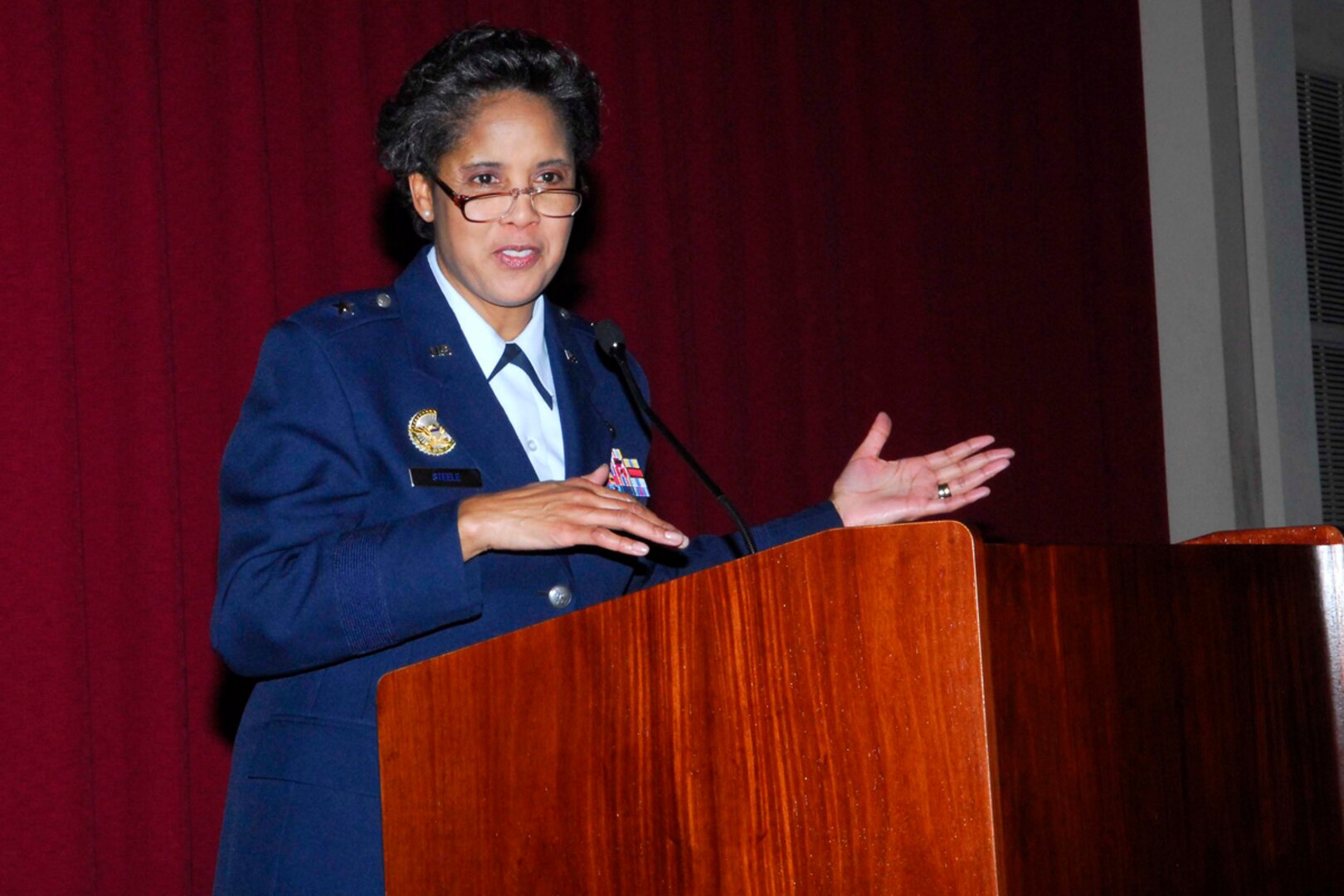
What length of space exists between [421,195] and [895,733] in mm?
1126

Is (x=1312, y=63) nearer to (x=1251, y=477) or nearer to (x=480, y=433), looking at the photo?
(x=1251, y=477)

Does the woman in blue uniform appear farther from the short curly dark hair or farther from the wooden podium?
the wooden podium

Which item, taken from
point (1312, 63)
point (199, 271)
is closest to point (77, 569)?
point (199, 271)

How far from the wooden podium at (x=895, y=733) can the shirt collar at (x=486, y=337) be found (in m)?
0.55

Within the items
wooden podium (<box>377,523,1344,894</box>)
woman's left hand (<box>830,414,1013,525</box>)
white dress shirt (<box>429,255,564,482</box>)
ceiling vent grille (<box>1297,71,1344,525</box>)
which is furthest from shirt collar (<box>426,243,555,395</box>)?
ceiling vent grille (<box>1297,71,1344,525</box>)

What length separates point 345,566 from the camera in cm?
132

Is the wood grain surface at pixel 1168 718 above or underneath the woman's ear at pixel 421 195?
underneath

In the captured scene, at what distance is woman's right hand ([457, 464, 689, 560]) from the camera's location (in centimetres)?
119

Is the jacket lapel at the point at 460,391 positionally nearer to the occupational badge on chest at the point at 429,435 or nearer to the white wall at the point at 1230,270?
the occupational badge on chest at the point at 429,435

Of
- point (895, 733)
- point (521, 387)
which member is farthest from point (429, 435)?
point (895, 733)

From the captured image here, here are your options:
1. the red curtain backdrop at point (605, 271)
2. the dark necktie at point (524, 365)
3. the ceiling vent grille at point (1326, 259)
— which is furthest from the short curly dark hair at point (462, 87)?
the ceiling vent grille at point (1326, 259)

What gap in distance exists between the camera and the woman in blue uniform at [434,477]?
4.31ft

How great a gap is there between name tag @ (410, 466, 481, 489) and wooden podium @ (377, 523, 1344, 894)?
300 mm

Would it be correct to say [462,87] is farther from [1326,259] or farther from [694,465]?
[1326,259]
